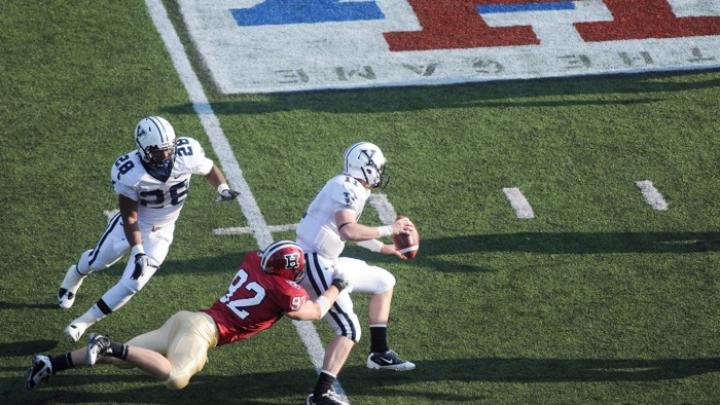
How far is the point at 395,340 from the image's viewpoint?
27.6 ft

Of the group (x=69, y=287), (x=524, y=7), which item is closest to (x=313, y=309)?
(x=69, y=287)

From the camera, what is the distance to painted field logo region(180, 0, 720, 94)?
38.3 feet

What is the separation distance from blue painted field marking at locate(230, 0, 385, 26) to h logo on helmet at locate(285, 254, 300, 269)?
5.42 metres

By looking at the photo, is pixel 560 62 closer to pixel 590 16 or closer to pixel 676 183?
pixel 590 16

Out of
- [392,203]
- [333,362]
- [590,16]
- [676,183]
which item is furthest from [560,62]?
[333,362]

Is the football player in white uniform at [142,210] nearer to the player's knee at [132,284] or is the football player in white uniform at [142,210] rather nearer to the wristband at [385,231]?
the player's knee at [132,284]

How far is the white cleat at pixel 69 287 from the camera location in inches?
331

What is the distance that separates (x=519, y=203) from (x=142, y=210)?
3.24m

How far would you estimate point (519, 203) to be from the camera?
991 cm

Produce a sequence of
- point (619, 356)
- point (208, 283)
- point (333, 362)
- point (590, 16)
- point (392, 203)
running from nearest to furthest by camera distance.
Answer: point (333, 362) < point (619, 356) < point (208, 283) < point (392, 203) < point (590, 16)

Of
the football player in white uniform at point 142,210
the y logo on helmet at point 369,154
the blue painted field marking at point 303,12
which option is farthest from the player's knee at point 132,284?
the blue painted field marking at point 303,12

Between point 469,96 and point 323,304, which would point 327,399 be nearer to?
point 323,304

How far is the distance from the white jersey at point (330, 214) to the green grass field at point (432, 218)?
0.78 meters

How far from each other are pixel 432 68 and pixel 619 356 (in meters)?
4.33
